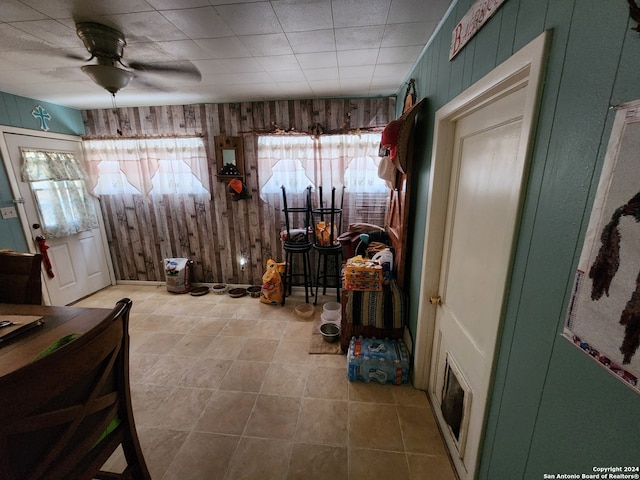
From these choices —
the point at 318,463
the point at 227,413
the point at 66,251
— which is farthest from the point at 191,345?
the point at 66,251

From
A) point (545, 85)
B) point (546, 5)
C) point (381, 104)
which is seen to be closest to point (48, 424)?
point (545, 85)

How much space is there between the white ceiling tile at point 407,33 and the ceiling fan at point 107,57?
5.16ft

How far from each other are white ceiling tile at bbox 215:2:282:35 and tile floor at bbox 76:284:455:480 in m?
2.47

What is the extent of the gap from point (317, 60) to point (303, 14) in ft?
2.07

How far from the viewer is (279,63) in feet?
6.88

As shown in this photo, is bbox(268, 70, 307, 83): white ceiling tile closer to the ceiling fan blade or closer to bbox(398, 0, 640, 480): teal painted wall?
the ceiling fan blade

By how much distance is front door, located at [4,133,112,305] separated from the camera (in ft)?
9.43

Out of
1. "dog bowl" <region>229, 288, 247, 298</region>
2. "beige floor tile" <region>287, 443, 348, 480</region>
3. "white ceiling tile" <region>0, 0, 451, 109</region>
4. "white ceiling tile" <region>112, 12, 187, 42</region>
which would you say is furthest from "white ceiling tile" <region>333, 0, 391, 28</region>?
"dog bowl" <region>229, 288, 247, 298</region>

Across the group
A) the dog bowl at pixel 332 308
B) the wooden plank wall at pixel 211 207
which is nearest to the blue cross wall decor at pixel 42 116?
the wooden plank wall at pixel 211 207

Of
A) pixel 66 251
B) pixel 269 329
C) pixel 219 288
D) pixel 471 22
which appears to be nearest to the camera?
pixel 471 22

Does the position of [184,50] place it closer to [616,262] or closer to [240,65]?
[240,65]

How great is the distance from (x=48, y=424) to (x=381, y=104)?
11.6 feet

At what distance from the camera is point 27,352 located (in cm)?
109

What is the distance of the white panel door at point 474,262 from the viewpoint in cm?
96
